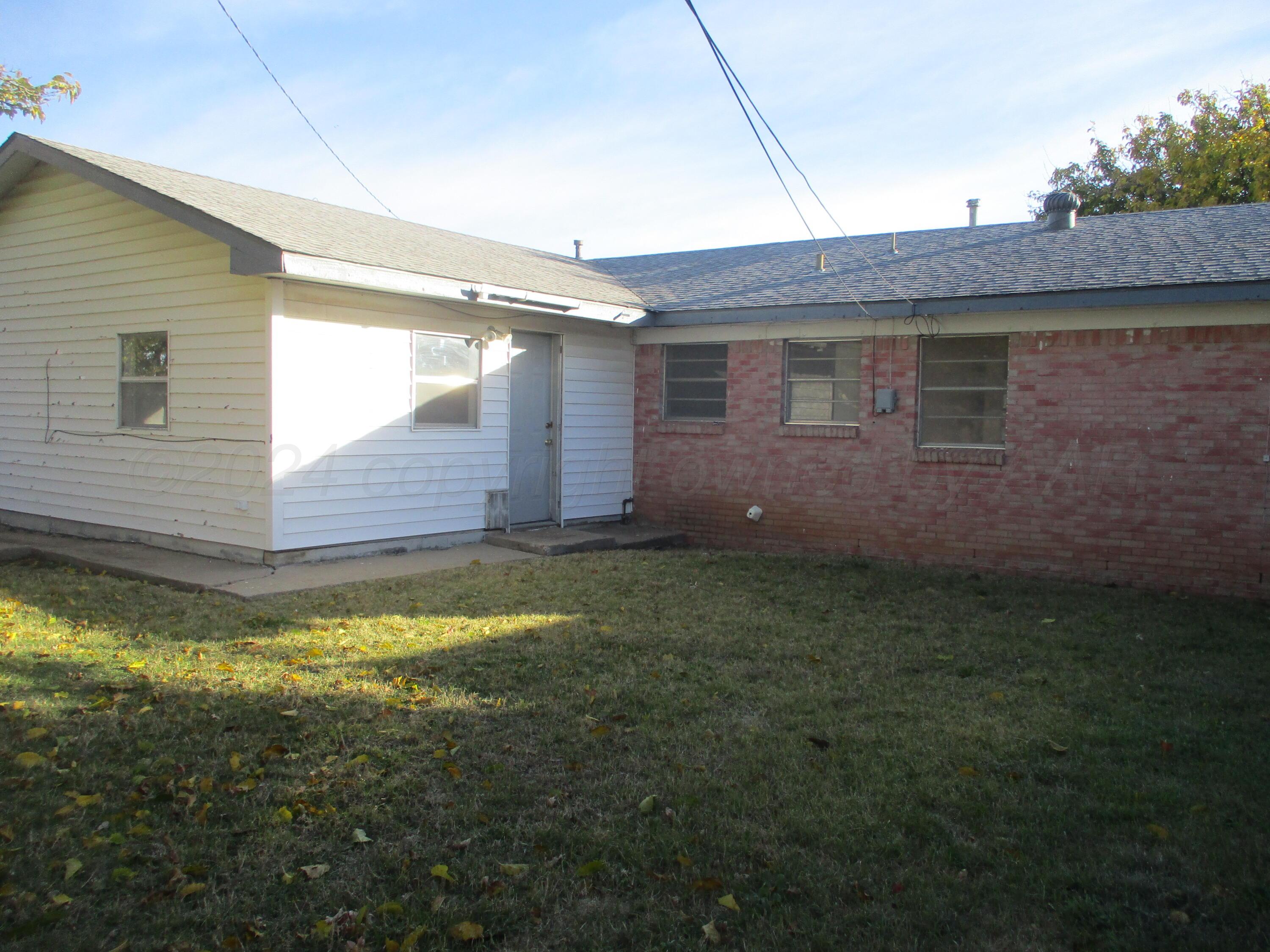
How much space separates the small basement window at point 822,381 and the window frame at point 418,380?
369cm

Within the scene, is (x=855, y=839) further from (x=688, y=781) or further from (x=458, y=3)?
(x=458, y=3)

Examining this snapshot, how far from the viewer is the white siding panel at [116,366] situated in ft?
29.4

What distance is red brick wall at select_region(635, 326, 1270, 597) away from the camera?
8.73 m

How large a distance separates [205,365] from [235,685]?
A: 5.17 metres

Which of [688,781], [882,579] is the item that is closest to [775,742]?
[688,781]

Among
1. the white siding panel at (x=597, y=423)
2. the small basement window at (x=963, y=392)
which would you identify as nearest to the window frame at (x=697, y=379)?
the white siding panel at (x=597, y=423)

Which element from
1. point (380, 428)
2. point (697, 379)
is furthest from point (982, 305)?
point (380, 428)

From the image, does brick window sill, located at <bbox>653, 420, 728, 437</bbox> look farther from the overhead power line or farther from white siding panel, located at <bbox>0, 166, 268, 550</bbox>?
white siding panel, located at <bbox>0, 166, 268, 550</bbox>

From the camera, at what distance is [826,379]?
11227mm

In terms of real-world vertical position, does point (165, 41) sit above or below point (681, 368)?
above

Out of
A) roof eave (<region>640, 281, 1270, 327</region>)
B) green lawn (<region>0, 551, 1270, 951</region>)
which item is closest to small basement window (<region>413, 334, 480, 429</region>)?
roof eave (<region>640, 281, 1270, 327</region>)

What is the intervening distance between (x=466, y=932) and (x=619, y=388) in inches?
396

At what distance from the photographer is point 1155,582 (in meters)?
9.08

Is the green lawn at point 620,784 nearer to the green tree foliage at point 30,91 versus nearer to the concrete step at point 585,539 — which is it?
the concrete step at point 585,539
